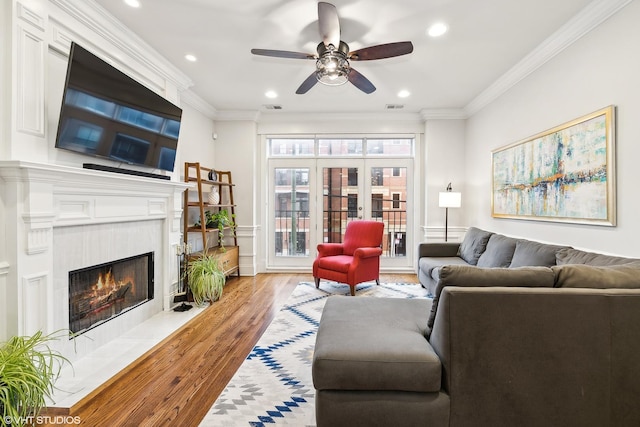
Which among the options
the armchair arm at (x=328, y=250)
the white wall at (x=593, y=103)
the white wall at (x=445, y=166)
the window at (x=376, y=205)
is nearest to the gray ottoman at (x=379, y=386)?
the white wall at (x=593, y=103)

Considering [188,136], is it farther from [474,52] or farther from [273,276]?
[474,52]

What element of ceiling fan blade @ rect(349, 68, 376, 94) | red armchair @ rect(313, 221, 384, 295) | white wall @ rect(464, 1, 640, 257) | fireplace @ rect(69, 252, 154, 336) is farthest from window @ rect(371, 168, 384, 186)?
fireplace @ rect(69, 252, 154, 336)

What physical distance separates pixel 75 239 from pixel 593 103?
4151 millimetres

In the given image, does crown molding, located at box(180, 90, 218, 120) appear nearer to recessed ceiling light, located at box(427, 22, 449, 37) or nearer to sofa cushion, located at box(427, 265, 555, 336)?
recessed ceiling light, located at box(427, 22, 449, 37)

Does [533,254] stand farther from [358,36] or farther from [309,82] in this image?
[309,82]

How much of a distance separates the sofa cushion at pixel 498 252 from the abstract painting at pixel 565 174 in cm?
36

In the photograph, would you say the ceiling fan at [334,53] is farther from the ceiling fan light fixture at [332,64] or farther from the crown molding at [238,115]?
the crown molding at [238,115]

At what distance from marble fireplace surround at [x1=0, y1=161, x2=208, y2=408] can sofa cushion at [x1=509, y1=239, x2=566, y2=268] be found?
3301mm

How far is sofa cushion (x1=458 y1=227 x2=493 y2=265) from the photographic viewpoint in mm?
3699

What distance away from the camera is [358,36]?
111 inches

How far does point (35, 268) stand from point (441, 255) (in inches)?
163

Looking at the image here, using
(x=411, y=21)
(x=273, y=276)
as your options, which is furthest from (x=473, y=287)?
(x=273, y=276)

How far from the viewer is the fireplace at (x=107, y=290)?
234 cm

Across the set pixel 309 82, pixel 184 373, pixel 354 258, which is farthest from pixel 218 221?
pixel 184 373
